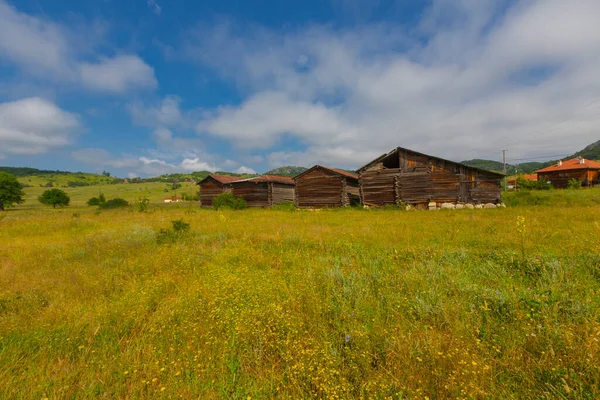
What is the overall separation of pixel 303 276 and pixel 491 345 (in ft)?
9.98

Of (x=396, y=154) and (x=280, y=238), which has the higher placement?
(x=396, y=154)

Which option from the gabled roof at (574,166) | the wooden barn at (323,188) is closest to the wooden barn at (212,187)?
the wooden barn at (323,188)

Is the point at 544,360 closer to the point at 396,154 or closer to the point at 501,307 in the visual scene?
the point at 501,307

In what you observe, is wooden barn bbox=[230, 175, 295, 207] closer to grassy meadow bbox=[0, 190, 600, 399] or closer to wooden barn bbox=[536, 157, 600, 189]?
grassy meadow bbox=[0, 190, 600, 399]

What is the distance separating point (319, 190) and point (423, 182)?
1055cm

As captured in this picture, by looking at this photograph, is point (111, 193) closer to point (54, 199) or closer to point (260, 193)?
point (54, 199)

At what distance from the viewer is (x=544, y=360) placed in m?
2.31

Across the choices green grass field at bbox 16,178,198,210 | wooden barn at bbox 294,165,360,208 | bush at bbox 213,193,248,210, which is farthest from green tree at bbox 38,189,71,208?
wooden barn at bbox 294,165,360,208

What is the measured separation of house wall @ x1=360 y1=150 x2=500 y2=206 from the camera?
20.5 meters

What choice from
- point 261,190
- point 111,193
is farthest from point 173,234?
point 111,193

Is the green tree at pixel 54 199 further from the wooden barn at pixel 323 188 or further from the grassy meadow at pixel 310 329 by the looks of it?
the grassy meadow at pixel 310 329

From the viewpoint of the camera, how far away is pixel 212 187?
32219 mm

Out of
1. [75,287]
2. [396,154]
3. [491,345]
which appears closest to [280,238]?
[75,287]

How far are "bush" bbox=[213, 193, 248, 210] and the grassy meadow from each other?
2027 cm
